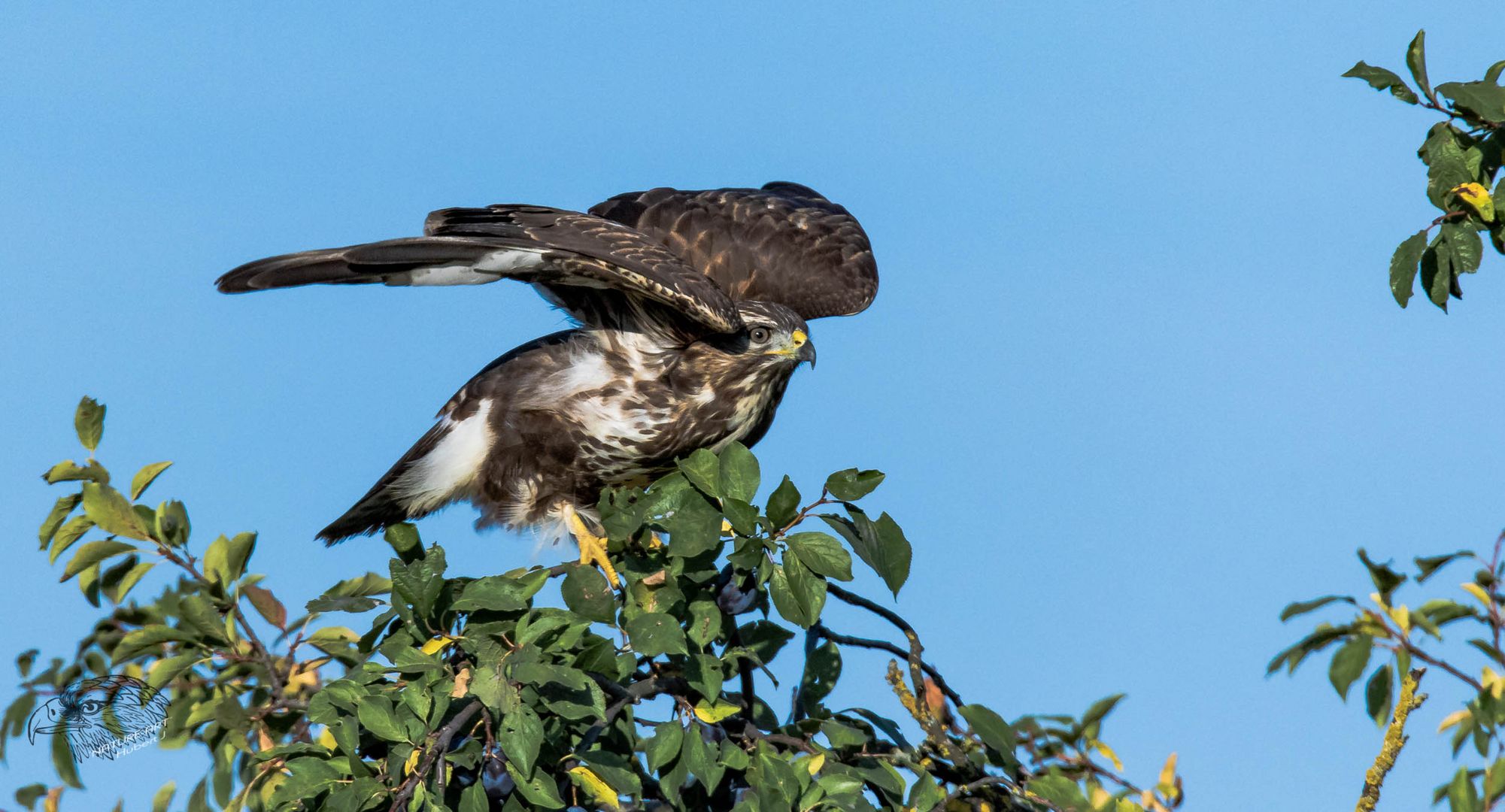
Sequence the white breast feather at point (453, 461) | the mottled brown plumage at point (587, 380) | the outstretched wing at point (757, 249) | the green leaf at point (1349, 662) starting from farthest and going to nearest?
the outstretched wing at point (757, 249) < the white breast feather at point (453, 461) < the mottled brown plumage at point (587, 380) < the green leaf at point (1349, 662)

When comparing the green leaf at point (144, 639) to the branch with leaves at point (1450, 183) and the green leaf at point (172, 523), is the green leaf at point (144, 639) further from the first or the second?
the branch with leaves at point (1450, 183)

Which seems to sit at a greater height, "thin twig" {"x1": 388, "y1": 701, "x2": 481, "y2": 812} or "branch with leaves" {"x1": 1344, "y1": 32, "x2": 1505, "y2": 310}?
"branch with leaves" {"x1": 1344, "y1": 32, "x2": 1505, "y2": 310}

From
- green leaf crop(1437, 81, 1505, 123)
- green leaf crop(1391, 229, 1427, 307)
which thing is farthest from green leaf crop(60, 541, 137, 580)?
green leaf crop(1437, 81, 1505, 123)

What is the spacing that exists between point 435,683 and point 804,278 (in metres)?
3.98

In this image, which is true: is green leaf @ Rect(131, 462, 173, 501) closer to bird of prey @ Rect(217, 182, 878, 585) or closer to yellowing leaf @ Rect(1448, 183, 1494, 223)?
bird of prey @ Rect(217, 182, 878, 585)

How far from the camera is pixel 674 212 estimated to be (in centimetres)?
707

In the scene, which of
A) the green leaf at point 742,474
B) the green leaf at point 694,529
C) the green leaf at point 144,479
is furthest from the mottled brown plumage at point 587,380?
the green leaf at point 742,474

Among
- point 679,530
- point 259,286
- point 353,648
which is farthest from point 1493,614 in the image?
point 259,286

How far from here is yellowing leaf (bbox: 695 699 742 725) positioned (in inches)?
146

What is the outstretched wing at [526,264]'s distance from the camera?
4.87 m

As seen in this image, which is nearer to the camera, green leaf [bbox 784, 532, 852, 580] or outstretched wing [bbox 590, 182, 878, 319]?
green leaf [bbox 784, 532, 852, 580]

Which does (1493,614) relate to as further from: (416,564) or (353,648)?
(353,648)

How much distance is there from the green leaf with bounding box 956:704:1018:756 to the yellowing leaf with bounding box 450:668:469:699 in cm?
127

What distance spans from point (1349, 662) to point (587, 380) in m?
3.69
